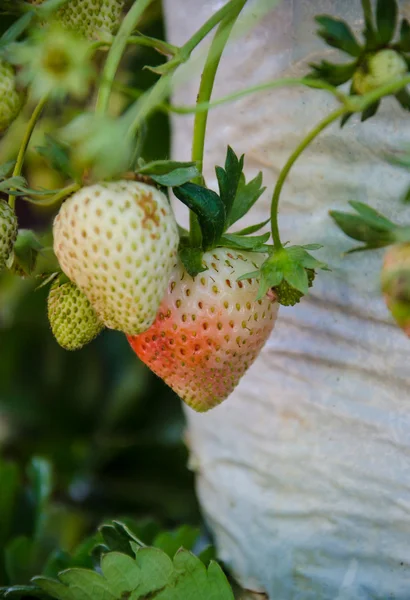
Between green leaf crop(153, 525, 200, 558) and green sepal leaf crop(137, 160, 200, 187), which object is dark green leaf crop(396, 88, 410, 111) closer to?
green sepal leaf crop(137, 160, 200, 187)

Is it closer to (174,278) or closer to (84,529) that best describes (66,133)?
(174,278)

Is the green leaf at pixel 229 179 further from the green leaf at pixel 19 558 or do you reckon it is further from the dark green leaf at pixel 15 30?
the green leaf at pixel 19 558

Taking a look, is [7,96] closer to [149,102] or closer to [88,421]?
[149,102]

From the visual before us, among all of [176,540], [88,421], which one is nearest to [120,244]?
[176,540]

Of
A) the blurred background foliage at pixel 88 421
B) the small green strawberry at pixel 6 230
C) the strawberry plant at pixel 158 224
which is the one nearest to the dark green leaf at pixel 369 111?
the strawberry plant at pixel 158 224

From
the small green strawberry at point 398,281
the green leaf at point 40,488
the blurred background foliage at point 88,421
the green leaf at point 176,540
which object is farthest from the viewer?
the blurred background foliage at point 88,421

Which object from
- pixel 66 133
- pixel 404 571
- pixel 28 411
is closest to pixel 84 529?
pixel 28 411

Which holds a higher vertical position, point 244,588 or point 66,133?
point 66,133
